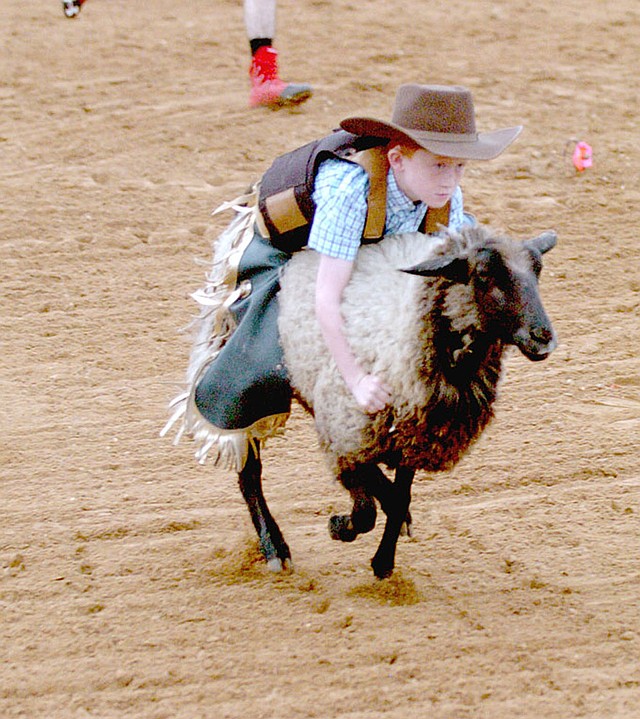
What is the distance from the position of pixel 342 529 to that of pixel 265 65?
5113 millimetres

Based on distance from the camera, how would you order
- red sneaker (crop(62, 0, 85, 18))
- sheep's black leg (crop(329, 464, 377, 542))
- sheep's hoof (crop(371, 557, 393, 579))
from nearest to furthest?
sheep's black leg (crop(329, 464, 377, 542)) → sheep's hoof (crop(371, 557, 393, 579)) → red sneaker (crop(62, 0, 85, 18))

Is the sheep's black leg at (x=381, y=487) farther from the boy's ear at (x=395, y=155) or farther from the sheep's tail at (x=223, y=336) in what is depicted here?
the boy's ear at (x=395, y=155)

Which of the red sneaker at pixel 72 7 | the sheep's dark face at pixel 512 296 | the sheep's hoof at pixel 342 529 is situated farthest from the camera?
the red sneaker at pixel 72 7

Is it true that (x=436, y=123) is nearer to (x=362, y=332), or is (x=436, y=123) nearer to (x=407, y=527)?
(x=362, y=332)

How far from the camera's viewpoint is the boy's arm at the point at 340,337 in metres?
3.23

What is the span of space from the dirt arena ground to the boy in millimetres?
547

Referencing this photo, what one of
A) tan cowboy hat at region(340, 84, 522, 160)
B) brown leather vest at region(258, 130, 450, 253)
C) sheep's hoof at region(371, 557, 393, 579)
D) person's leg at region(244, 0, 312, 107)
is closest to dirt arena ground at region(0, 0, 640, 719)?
sheep's hoof at region(371, 557, 393, 579)

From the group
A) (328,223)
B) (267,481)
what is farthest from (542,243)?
(267,481)

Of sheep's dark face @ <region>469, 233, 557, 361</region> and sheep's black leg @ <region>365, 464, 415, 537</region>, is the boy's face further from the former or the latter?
sheep's black leg @ <region>365, 464, 415, 537</region>

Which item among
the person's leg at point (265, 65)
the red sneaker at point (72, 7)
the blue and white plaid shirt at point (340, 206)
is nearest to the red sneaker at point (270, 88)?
the person's leg at point (265, 65)

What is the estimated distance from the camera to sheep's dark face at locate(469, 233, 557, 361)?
2.94m

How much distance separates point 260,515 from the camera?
3.83m

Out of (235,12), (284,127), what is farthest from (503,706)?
(235,12)

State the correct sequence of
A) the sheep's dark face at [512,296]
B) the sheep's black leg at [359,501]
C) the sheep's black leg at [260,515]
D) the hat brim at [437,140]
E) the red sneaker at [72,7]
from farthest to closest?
1. the red sneaker at [72,7]
2. the sheep's black leg at [260,515]
3. the sheep's black leg at [359,501]
4. the hat brim at [437,140]
5. the sheep's dark face at [512,296]
